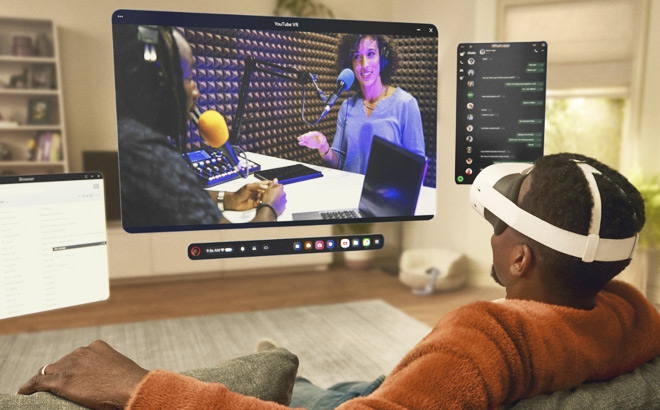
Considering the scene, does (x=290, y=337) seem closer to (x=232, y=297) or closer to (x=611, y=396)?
(x=232, y=297)

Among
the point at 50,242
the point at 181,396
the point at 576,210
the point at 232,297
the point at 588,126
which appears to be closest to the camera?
the point at 181,396

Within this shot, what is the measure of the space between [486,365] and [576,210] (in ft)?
0.85

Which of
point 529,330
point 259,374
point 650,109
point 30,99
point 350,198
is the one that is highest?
point 30,99

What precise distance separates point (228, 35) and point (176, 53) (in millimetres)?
108

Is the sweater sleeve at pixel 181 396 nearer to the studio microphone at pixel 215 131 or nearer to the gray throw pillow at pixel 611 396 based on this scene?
the gray throw pillow at pixel 611 396

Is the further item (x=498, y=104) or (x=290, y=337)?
(x=290, y=337)

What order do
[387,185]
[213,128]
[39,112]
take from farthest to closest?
A: 1. [39,112]
2. [387,185]
3. [213,128]

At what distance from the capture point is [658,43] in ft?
→ 8.34

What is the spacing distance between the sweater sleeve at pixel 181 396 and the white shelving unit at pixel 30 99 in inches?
137

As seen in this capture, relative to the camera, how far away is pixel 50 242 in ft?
2.96

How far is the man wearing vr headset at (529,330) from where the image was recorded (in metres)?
0.61

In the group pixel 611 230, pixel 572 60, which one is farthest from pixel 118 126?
pixel 572 60

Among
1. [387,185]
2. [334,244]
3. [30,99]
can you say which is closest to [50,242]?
[334,244]

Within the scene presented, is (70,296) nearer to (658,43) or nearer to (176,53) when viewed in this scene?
(176,53)
